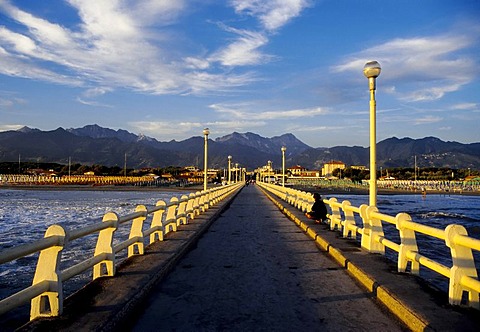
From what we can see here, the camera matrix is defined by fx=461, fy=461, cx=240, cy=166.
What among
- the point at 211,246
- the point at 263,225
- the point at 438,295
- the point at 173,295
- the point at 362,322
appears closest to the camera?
the point at 362,322

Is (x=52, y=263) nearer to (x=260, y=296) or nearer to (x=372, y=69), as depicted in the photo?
(x=260, y=296)

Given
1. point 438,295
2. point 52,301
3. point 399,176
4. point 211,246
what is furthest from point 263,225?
point 399,176

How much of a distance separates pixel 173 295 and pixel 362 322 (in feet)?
9.20

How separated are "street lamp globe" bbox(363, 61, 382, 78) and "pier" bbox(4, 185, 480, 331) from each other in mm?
4181

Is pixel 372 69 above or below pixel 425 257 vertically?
above

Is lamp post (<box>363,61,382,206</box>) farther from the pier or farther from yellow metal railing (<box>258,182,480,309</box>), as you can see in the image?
the pier

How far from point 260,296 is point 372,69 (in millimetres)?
6798

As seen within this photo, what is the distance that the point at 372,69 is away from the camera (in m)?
11.2

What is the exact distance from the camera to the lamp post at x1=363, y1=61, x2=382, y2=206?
11.0 m

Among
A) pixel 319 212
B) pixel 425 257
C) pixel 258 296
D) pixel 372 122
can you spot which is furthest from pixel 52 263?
pixel 319 212

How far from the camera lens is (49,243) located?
5.14 m

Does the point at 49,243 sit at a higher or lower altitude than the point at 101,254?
higher

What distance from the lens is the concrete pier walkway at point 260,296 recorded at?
220 inches

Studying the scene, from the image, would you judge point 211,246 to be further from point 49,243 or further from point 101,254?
point 49,243
